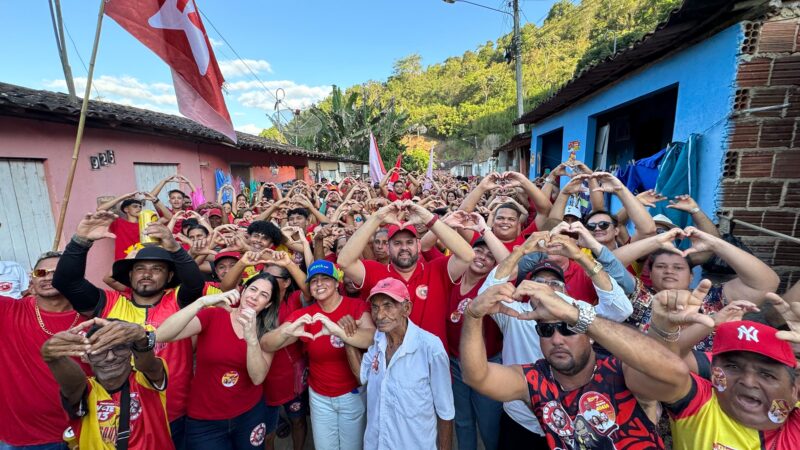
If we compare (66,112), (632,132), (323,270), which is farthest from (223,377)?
(632,132)

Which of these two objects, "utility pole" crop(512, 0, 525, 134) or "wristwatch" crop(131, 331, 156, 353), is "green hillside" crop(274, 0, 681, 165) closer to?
"utility pole" crop(512, 0, 525, 134)

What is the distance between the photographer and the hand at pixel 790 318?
4.75ft

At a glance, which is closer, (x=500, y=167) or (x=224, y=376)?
(x=224, y=376)

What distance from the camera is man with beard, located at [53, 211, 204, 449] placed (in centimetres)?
220

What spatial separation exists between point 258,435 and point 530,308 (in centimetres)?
224

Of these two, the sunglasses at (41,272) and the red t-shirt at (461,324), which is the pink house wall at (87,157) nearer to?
the sunglasses at (41,272)

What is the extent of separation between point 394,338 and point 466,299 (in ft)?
2.31

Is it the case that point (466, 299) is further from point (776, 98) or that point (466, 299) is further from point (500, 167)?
point (500, 167)

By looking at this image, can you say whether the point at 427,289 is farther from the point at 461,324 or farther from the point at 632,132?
the point at 632,132

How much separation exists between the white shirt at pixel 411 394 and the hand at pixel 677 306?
1242 mm

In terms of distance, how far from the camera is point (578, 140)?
24.7ft

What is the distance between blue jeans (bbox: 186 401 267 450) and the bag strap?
69 cm

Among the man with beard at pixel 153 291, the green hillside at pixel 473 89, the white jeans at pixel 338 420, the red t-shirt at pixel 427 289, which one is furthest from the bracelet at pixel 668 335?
the green hillside at pixel 473 89

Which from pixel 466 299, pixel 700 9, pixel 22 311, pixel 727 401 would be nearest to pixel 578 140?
pixel 700 9
